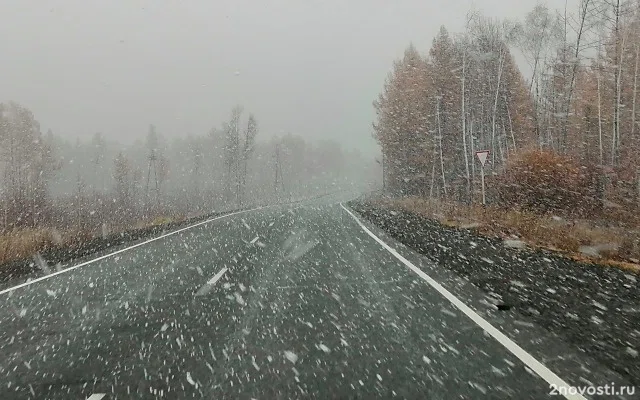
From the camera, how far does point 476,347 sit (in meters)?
4.43

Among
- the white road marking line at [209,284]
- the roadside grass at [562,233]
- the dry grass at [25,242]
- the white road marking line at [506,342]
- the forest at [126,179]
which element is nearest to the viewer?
the white road marking line at [506,342]

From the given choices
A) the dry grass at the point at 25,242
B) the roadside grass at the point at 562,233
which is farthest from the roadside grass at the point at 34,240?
the roadside grass at the point at 562,233

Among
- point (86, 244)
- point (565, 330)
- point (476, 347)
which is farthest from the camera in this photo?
point (86, 244)

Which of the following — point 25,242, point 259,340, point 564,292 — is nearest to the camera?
point 259,340

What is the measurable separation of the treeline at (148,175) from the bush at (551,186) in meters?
17.1

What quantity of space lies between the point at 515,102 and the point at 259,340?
37404mm

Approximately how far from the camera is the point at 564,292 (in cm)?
666

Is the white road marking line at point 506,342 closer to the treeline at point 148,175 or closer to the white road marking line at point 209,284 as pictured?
the white road marking line at point 209,284

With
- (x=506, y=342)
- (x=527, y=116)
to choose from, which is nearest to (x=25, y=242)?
(x=506, y=342)

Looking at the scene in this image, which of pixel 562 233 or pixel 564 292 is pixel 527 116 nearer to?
pixel 562 233

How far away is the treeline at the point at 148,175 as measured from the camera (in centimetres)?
1999

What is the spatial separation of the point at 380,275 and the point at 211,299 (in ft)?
10.3

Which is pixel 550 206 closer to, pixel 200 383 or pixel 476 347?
pixel 476 347

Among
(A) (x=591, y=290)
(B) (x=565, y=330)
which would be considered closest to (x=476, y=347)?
(B) (x=565, y=330)
